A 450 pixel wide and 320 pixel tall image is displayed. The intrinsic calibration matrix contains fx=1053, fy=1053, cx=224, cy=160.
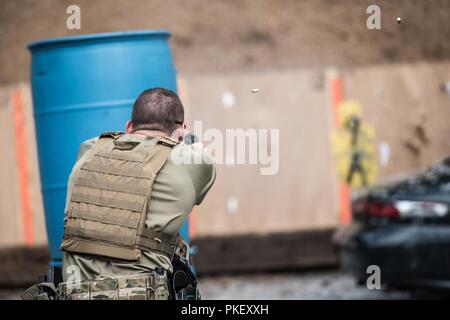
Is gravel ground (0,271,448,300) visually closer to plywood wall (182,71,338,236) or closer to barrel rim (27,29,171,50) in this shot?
plywood wall (182,71,338,236)

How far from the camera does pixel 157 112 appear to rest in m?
4.37

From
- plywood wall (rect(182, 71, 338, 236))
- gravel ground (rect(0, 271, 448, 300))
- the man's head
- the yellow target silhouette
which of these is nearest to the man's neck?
the man's head

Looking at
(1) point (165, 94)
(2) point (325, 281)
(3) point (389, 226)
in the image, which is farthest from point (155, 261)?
(2) point (325, 281)

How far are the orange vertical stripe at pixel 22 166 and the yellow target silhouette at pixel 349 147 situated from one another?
3041 mm

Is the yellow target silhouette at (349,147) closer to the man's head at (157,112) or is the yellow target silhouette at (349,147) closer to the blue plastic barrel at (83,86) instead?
the blue plastic barrel at (83,86)

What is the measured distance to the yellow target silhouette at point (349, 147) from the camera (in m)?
10.5

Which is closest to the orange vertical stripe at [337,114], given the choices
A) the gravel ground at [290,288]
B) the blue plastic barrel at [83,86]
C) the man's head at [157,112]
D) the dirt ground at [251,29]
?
the dirt ground at [251,29]

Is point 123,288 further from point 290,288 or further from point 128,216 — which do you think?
point 290,288

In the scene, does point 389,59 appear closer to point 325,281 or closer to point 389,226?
point 325,281

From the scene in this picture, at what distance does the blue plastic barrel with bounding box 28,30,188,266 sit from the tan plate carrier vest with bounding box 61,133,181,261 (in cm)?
165

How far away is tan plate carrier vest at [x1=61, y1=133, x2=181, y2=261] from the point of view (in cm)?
419

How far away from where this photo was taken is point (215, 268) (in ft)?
34.0
